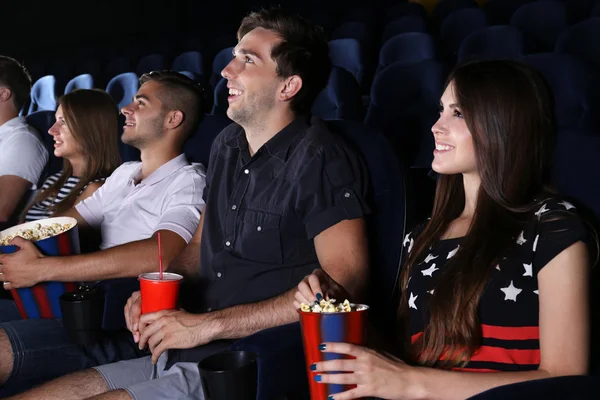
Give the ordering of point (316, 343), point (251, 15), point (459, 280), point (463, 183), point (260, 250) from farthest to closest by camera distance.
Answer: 1. point (251, 15)
2. point (260, 250)
3. point (463, 183)
4. point (459, 280)
5. point (316, 343)

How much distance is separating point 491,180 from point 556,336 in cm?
23

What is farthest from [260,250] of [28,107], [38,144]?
[28,107]

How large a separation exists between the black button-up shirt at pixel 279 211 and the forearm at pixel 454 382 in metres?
Answer: 0.36

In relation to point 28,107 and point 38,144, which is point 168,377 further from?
point 28,107

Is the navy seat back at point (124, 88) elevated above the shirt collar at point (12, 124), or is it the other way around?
the navy seat back at point (124, 88)

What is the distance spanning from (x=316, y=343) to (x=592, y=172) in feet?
1.62

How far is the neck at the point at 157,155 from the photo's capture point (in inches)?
73.6

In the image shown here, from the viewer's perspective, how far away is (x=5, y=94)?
101 inches

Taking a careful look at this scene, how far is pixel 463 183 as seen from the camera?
1.16 m

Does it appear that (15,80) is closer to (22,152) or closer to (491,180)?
(22,152)

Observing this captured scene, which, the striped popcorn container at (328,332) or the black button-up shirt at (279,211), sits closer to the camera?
the striped popcorn container at (328,332)

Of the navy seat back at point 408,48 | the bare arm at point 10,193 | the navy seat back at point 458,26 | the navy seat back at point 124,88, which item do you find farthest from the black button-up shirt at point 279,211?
the navy seat back at point 458,26

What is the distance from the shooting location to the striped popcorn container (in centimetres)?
82

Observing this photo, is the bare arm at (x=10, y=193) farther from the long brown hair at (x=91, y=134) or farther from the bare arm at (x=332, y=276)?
the bare arm at (x=332, y=276)
